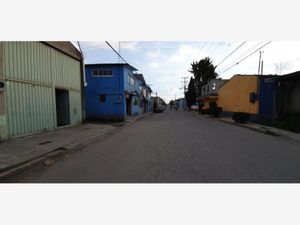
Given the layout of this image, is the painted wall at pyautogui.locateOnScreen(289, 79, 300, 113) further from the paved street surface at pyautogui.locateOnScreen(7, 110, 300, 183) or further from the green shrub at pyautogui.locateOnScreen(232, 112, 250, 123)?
the paved street surface at pyautogui.locateOnScreen(7, 110, 300, 183)

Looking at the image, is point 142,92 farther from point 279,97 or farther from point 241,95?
point 279,97

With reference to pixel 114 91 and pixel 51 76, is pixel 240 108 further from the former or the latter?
pixel 51 76

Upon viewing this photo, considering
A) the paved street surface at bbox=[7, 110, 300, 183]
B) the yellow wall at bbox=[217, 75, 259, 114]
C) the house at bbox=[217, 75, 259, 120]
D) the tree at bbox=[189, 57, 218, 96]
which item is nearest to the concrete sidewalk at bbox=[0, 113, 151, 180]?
the paved street surface at bbox=[7, 110, 300, 183]

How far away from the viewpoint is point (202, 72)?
56625 mm

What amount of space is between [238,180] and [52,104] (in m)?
11.5

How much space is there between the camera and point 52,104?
43.5 feet

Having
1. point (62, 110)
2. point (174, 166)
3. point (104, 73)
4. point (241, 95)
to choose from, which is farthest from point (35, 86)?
point (241, 95)

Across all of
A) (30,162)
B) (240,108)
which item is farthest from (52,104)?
(240,108)

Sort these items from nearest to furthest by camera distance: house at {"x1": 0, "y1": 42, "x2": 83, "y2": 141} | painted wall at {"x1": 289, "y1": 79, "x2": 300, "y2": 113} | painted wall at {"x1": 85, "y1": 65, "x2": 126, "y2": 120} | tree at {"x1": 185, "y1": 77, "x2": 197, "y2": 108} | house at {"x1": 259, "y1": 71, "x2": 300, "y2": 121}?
house at {"x1": 0, "y1": 42, "x2": 83, "y2": 141}, painted wall at {"x1": 289, "y1": 79, "x2": 300, "y2": 113}, house at {"x1": 259, "y1": 71, "x2": 300, "y2": 121}, painted wall at {"x1": 85, "y1": 65, "x2": 126, "y2": 120}, tree at {"x1": 185, "y1": 77, "x2": 197, "y2": 108}

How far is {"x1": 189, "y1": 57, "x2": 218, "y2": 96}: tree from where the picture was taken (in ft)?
183

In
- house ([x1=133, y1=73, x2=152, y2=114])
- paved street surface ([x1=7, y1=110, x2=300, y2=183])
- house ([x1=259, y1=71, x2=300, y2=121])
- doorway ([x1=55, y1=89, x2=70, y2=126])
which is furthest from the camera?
house ([x1=133, y1=73, x2=152, y2=114])

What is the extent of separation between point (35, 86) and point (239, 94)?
2087 centimetres

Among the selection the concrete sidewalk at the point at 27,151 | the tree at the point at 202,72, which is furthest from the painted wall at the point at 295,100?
the tree at the point at 202,72

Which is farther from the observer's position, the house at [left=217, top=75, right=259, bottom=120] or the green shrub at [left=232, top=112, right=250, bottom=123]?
the house at [left=217, top=75, right=259, bottom=120]
